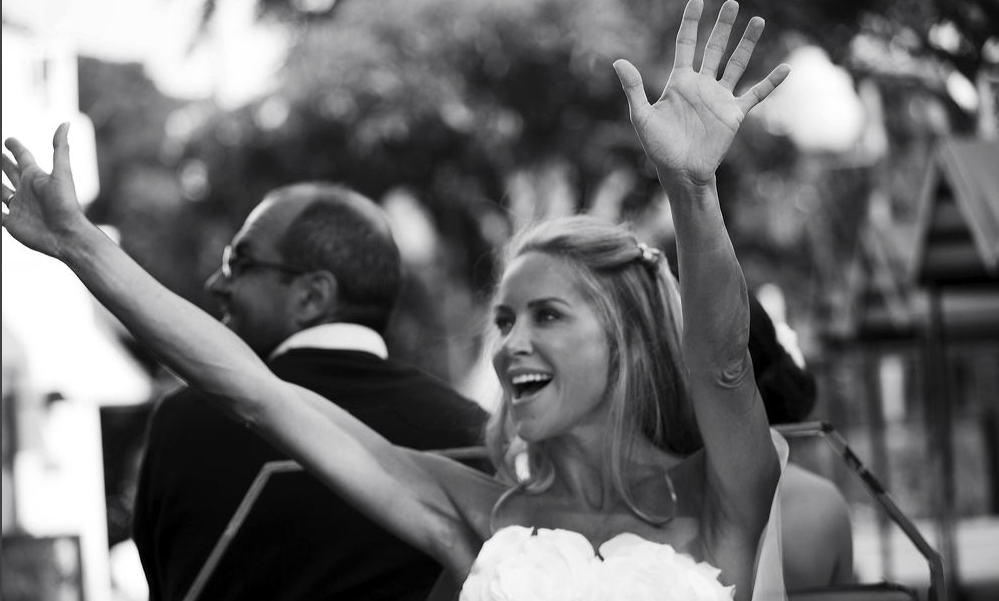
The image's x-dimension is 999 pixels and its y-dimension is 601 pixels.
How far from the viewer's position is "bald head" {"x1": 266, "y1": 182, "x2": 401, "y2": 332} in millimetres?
3205

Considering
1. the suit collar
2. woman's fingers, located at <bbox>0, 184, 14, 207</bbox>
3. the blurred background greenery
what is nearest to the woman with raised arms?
woman's fingers, located at <bbox>0, 184, 14, 207</bbox>

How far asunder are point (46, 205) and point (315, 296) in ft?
3.55

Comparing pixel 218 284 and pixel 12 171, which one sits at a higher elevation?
pixel 12 171

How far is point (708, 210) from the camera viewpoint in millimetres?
1969

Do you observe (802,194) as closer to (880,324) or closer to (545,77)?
(545,77)

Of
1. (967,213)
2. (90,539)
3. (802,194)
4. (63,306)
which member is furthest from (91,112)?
(967,213)

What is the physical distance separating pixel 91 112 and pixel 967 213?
2423cm

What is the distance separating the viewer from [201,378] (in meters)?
2.24

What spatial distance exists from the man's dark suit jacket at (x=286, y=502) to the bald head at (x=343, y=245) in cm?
16

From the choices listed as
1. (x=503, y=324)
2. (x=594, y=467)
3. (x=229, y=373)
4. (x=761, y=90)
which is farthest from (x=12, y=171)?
(x=761, y=90)

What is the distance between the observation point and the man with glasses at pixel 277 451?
290cm

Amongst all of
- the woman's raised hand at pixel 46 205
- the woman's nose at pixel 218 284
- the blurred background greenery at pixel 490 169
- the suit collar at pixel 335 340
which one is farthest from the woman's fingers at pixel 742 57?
the blurred background greenery at pixel 490 169

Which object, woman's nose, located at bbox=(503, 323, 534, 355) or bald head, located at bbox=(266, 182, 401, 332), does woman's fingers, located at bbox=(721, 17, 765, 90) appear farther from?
A: bald head, located at bbox=(266, 182, 401, 332)

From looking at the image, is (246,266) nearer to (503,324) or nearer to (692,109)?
(503,324)
